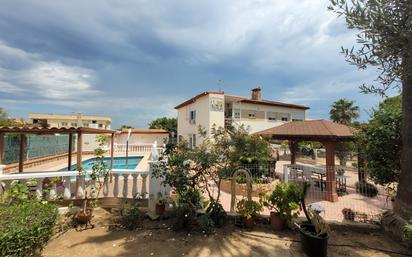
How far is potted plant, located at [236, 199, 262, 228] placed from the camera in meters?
5.38

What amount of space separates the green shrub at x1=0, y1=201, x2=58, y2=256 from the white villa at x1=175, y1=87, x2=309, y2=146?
18756 millimetres

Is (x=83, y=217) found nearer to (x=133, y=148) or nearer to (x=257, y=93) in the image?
(x=133, y=148)

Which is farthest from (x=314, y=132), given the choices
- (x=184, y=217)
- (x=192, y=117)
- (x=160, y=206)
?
(x=192, y=117)

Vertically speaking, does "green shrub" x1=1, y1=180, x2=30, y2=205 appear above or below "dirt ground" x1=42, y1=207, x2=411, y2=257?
above

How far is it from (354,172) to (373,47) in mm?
16203

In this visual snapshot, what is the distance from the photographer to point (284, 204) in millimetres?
5207

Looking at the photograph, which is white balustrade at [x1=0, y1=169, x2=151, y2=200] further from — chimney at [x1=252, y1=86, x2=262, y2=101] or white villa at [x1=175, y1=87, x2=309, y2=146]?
chimney at [x1=252, y1=86, x2=262, y2=101]

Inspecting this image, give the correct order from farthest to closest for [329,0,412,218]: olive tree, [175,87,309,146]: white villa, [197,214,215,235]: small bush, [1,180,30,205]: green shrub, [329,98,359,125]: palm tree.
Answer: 1. [329,98,359,125]: palm tree
2. [175,87,309,146]: white villa
3. [197,214,215,235]: small bush
4. [1,180,30,205]: green shrub
5. [329,0,412,218]: olive tree

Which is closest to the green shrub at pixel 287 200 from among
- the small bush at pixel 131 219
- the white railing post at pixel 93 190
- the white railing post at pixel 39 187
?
the small bush at pixel 131 219

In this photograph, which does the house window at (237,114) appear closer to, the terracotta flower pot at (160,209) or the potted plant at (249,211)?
the potted plant at (249,211)

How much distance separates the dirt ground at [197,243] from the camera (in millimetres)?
4246

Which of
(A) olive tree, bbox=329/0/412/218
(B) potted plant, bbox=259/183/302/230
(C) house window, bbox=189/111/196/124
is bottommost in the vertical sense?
(B) potted plant, bbox=259/183/302/230

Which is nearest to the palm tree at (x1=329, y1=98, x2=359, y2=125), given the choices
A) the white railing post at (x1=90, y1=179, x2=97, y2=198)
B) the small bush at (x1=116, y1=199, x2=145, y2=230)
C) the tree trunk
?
the tree trunk

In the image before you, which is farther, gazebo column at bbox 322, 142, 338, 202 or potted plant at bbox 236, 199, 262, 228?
gazebo column at bbox 322, 142, 338, 202
